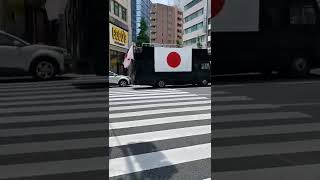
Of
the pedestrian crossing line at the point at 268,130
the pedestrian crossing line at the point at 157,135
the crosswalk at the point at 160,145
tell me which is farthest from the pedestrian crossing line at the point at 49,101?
the pedestrian crossing line at the point at 157,135

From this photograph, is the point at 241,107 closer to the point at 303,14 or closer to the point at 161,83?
the point at 303,14

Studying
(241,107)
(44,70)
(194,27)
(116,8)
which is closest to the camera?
(44,70)

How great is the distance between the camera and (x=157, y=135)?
6.76 meters

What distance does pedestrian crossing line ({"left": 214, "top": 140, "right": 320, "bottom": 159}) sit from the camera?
375cm

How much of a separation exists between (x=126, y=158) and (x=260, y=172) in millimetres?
1780

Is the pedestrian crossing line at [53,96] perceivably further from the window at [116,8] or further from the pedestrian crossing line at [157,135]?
the pedestrian crossing line at [157,135]

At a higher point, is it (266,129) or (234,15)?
(234,15)

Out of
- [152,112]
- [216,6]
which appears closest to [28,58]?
[216,6]

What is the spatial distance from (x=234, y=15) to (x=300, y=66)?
693 mm

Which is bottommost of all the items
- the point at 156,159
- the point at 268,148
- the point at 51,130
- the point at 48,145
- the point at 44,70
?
the point at 156,159

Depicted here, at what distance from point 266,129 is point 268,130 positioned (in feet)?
0.06

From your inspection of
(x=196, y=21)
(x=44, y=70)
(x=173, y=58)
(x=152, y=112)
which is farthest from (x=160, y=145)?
(x=173, y=58)

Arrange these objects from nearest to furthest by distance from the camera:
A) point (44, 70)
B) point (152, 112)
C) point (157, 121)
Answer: point (44, 70) < point (157, 121) < point (152, 112)

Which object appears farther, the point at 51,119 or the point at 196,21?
the point at 196,21
